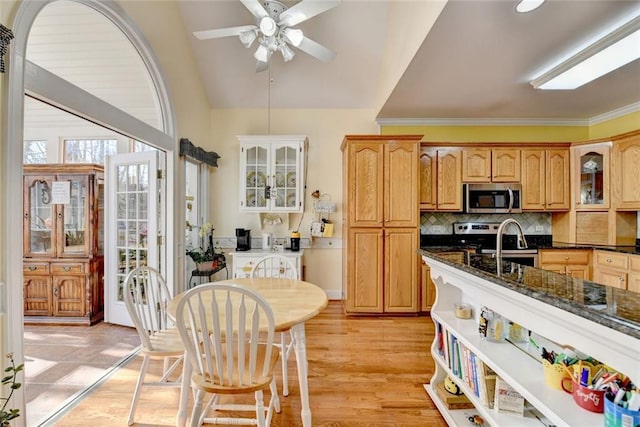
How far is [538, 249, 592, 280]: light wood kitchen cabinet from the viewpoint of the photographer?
11.6 feet

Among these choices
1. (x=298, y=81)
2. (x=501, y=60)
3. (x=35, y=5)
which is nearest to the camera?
(x=35, y=5)

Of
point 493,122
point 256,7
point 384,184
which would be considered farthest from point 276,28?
point 493,122

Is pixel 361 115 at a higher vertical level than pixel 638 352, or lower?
higher

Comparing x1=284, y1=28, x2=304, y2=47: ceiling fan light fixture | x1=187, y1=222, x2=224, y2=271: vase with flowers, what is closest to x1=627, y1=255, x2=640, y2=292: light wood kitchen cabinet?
x1=284, y1=28, x2=304, y2=47: ceiling fan light fixture

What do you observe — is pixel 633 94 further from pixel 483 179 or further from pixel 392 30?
pixel 392 30

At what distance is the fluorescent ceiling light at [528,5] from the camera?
73.9 inches

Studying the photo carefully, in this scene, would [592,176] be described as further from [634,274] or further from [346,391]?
[346,391]

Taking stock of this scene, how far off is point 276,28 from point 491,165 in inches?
121

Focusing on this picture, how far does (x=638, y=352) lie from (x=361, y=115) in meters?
4.12

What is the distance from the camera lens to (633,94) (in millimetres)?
3305

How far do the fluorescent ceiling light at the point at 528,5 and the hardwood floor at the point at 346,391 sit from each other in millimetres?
2644

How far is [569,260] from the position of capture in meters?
3.57

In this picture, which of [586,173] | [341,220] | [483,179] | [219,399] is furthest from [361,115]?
[219,399]

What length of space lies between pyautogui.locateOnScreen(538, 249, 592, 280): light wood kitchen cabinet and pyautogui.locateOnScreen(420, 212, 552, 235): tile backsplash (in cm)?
60
